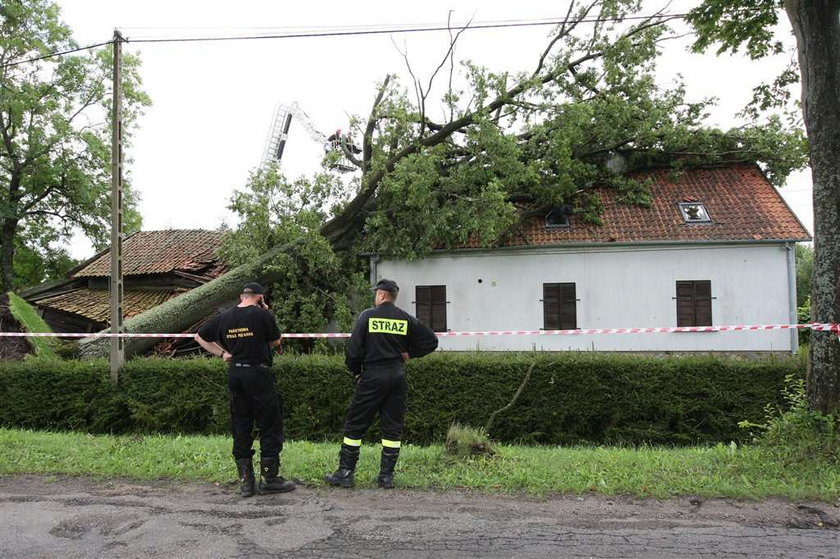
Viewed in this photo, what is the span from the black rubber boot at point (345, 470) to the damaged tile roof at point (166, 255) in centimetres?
1676

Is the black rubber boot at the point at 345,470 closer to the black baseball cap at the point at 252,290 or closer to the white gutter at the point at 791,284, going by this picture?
the black baseball cap at the point at 252,290

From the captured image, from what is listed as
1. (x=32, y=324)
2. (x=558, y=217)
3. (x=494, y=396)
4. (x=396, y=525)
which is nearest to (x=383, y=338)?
(x=396, y=525)

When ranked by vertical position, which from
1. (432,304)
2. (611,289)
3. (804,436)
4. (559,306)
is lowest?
(804,436)

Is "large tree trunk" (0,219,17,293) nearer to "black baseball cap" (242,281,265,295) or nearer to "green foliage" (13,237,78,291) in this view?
"green foliage" (13,237,78,291)

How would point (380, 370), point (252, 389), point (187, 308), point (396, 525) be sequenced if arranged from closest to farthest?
1. point (396, 525)
2. point (252, 389)
3. point (380, 370)
4. point (187, 308)

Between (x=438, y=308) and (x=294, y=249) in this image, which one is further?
(x=438, y=308)

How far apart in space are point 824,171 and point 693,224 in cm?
1151

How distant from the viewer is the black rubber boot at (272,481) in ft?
15.3

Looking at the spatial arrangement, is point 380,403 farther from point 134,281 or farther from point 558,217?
point 134,281

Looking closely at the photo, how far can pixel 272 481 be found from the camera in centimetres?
468

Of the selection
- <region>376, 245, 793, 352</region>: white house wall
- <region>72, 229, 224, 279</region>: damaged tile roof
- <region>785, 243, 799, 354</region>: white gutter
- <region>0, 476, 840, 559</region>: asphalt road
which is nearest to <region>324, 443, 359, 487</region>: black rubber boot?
<region>0, 476, 840, 559</region>: asphalt road

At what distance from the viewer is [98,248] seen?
26.4 m

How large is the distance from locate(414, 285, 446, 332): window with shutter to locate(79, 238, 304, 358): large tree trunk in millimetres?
4801

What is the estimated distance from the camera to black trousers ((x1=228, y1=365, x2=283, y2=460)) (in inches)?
188
